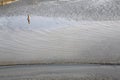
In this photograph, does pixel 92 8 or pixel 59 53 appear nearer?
pixel 59 53

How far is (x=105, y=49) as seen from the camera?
766mm

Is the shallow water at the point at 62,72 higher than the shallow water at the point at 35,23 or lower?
lower

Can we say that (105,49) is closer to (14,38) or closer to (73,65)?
(73,65)

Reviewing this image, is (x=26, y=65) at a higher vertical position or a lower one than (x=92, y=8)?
lower

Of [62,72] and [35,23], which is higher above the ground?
[35,23]

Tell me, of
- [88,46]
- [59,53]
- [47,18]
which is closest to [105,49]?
[88,46]

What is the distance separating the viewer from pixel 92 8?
2.88 feet

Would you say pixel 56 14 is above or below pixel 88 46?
above

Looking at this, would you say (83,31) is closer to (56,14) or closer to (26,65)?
(56,14)

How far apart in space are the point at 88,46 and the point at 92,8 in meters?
0.21

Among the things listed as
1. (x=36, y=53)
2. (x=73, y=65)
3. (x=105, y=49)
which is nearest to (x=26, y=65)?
(x=36, y=53)

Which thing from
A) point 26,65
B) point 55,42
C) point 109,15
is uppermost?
point 109,15

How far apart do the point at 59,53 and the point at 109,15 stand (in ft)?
0.91

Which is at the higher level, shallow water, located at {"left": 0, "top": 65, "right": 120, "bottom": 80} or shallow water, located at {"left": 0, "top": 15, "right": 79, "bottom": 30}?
shallow water, located at {"left": 0, "top": 15, "right": 79, "bottom": 30}
